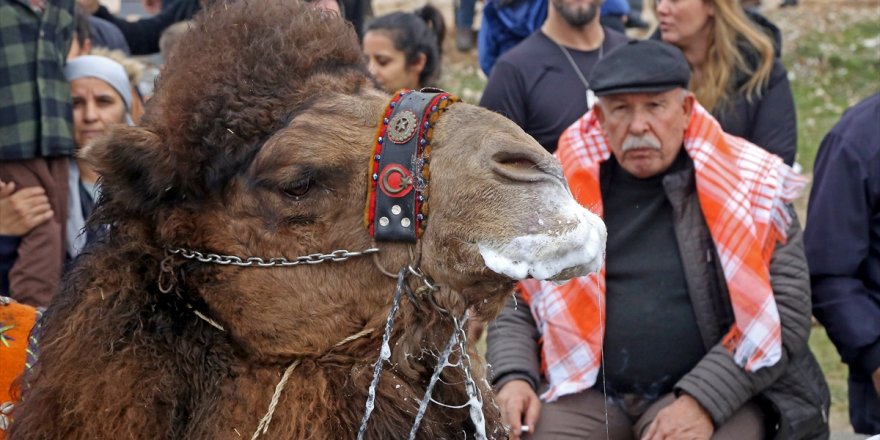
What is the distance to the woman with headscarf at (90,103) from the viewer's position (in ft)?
16.8

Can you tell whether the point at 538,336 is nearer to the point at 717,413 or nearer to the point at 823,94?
the point at 717,413

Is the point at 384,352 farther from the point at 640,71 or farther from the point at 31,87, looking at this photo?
the point at 31,87

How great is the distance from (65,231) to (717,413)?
2.99 meters

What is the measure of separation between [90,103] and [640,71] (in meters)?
2.71

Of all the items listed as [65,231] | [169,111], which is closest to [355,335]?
[169,111]

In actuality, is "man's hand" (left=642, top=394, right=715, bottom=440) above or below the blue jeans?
above

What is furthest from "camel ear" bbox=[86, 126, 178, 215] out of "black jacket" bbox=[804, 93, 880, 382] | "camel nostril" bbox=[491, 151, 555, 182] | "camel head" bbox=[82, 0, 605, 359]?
"black jacket" bbox=[804, 93, 880, 382]

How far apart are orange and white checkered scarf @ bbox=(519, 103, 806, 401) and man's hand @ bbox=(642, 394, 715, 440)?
24cm

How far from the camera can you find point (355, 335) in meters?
2.78

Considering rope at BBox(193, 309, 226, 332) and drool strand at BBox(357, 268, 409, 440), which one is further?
rope at BBox(193, 309, 226, 332)

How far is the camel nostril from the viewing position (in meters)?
2.53

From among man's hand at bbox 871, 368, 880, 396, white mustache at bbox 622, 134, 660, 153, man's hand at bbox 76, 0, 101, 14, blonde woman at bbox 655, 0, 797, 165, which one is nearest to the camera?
white mustache at bbox 622, 134, 660, 153

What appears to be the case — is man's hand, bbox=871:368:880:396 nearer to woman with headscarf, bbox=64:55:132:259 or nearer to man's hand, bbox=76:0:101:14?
woman with headscarf, bbox=64:55:132:259

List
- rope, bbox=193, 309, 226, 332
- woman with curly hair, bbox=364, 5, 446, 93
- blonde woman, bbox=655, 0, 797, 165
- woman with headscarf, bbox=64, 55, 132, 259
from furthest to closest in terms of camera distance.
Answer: woman with curly hair, bbox=364, 5, 446, 93 → blonde woman, bbox=655, 0, 797, 165 → woman with headscarf, bbox=64, 55, 132, 259 → rope, bbox=193, 309, 226, 332
